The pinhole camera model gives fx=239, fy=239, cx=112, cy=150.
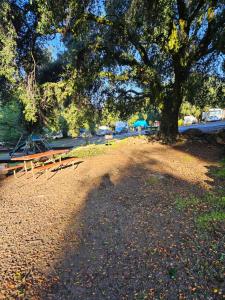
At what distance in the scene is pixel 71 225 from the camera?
3908 mm

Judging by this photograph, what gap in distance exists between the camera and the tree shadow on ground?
253 cm

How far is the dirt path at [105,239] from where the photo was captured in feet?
8.47

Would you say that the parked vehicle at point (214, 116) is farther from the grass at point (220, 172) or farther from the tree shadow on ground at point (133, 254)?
the tree shadow on ground at point (133, 254)

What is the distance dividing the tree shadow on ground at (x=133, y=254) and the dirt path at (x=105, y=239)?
0.01 metres

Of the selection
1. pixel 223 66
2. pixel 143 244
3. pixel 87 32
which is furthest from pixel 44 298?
pixel 223 66

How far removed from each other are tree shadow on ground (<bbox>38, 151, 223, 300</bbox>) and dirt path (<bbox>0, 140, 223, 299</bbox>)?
10 mm

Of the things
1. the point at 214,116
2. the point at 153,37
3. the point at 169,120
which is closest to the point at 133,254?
the point at 153,37

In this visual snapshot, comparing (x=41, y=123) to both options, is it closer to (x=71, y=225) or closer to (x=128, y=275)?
(x=71, y=225)

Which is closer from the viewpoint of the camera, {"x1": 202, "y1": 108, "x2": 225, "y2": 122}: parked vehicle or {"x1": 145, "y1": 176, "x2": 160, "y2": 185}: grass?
{"x1": 145, "y1": 176, "x2": 160, "y2": 185}: grass

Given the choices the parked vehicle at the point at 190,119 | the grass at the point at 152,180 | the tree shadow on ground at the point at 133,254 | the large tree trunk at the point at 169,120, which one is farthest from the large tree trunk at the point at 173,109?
the parked vehicle at the point at 190,119

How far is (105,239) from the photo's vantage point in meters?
3.42

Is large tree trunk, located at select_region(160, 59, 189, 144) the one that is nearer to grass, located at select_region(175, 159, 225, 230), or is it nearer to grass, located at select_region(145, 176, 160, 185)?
grass, located at select_region(145, 176, 160, 185)

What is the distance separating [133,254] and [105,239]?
510 mm

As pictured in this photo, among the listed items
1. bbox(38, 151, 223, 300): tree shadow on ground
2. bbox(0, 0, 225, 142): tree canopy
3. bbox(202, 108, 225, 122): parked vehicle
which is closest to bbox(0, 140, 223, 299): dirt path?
bbox(38, 151, 223, 300): tree shadow on ground
